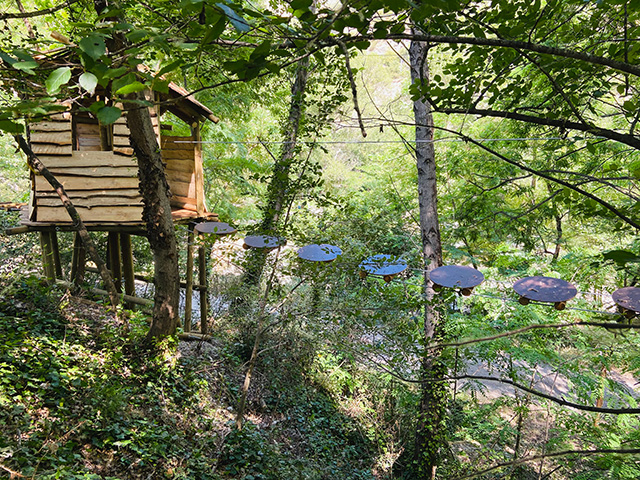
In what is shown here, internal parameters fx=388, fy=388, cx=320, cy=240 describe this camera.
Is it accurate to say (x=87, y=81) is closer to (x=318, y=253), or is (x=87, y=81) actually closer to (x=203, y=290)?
(x=318, y=253)

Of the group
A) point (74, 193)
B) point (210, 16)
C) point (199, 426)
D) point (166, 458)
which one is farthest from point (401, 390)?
point (210, 16)

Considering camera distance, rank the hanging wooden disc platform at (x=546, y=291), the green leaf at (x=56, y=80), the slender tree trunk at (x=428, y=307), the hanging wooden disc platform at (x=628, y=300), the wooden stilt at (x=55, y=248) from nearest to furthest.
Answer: the green leaf at (x=56, y=80)
the hanging wooden disc platform at (x=628, y=300)
the hanging wooden disc platform at (x=546, y=291)
the slender tree trunk at (x=428, y=307)
the wooden stilt at (x=55, y=248)

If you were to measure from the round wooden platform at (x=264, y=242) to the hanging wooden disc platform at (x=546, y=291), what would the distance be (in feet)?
9.49

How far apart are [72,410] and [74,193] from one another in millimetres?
2902

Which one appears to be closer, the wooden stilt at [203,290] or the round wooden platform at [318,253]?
the round wooden platform at [318,253]

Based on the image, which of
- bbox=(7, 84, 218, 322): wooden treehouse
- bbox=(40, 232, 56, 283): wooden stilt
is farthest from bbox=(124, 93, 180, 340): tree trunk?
bbox=(40, 232, 56, 283): wooden stilt

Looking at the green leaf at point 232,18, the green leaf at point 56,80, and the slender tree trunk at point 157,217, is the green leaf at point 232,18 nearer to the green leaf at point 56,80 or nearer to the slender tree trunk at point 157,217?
the green leaf at point 56,80

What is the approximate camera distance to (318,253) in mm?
5172

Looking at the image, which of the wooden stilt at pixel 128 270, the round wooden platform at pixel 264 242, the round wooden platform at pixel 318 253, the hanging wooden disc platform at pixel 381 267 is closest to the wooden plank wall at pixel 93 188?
the wooden stilt at pixel 128 270

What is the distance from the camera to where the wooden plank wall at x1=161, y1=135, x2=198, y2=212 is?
6.47 m

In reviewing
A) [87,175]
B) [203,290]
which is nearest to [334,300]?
[203,290]

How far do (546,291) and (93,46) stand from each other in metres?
4.74

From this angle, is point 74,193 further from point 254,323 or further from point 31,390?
point 254,323

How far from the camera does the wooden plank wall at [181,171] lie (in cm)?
647
